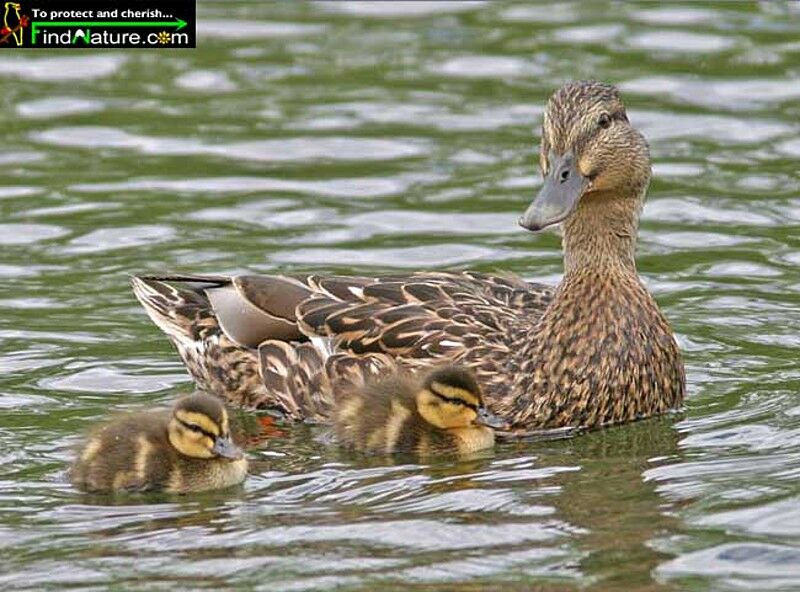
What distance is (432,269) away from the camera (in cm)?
1026

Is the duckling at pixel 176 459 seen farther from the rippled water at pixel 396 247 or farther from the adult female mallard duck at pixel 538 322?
the adult female mallard duck at pixel 538 322

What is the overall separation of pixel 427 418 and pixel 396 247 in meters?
2.87

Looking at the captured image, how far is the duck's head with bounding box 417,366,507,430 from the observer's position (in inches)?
300

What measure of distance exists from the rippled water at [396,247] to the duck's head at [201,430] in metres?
0.15

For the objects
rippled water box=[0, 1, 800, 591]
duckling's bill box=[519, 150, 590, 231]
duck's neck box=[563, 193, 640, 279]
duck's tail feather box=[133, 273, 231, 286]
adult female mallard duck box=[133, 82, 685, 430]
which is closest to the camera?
rippled water box=[0, 1, 800, 591]

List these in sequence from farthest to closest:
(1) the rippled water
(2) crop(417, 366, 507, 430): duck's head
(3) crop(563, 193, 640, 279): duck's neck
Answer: (3) crop(563, 193, 640, 279): duck's neck
(2) crop(417, 366, 507, 430): duck's head
(1) the rippled water

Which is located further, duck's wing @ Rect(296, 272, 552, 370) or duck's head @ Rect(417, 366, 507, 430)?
duck's wing @ Rect(296, 272, 552, 370)

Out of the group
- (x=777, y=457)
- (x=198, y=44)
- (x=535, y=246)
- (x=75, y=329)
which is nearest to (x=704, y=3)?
(x=198, y=44)

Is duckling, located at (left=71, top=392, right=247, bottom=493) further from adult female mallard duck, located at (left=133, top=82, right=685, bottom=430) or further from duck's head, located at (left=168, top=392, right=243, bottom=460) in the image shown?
adult female mallard duck, located at (left=133, top=82, right=685, bottom=430)

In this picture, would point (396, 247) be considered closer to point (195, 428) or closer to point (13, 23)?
point (195, 428)

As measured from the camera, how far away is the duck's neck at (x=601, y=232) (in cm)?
824

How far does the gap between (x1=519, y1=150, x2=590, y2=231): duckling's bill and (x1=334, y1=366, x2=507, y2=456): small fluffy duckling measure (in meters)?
0.57

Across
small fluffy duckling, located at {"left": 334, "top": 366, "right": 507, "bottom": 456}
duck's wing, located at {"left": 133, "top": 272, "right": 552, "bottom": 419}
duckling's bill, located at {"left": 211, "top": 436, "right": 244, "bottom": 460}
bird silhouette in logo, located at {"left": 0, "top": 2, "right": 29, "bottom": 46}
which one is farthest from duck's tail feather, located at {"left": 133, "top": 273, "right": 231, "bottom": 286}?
bird silhouette in logo, located at {"left": 0, "top": 2, "right": 29, "bottom": 46}

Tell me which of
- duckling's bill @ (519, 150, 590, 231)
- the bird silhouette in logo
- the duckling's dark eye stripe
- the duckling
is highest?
the bird silhouette in logo
